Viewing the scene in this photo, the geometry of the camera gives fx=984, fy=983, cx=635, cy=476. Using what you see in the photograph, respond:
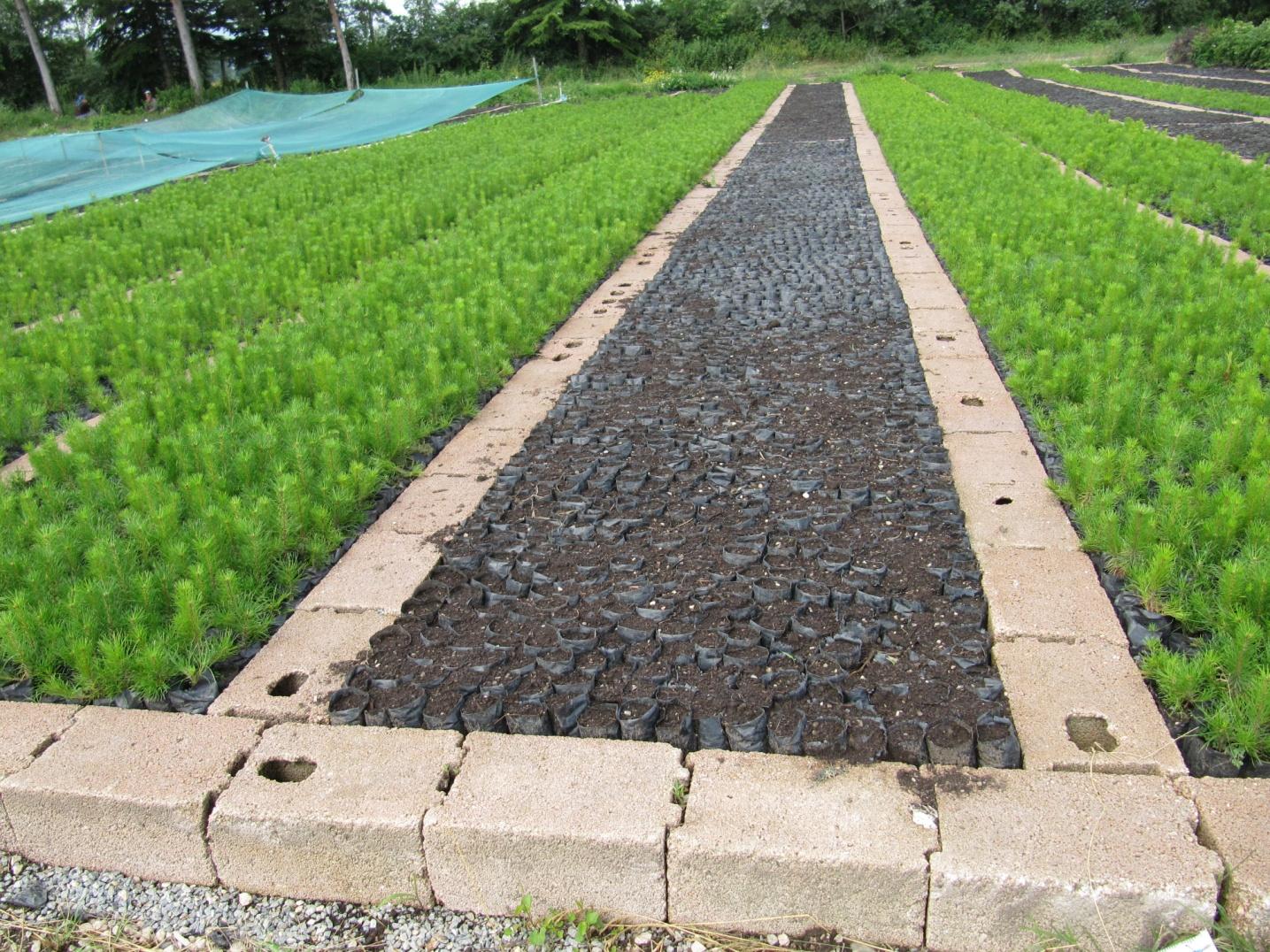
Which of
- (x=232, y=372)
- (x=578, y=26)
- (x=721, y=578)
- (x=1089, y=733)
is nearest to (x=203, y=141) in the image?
(x=232, y=372)

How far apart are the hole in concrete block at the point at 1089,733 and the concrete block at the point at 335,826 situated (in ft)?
5.21

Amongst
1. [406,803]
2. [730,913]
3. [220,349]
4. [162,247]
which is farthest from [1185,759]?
[162,247]

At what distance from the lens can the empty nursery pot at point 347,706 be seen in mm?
2748

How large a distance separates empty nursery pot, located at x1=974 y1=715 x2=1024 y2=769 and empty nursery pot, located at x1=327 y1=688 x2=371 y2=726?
5.46 feet

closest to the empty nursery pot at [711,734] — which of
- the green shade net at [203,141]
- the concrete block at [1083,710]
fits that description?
the concrete block at [1083,710]

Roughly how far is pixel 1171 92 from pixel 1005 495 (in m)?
20.2

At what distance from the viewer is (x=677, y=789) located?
7.84 feet

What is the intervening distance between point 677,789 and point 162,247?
27.9 ft

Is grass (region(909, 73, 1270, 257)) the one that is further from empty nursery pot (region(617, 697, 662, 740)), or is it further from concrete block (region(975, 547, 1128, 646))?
empty nursery pot (region(617, 697, 662, 740))

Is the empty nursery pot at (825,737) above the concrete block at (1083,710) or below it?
above

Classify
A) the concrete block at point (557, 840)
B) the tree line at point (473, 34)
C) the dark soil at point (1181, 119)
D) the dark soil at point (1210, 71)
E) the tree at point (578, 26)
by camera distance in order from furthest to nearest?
the tree at point (578, 26), the tree line at point (473, 34), the dark soil at point (1210, 71), the dark soil at point (1181, 119), the concrete block at point (557, 840)

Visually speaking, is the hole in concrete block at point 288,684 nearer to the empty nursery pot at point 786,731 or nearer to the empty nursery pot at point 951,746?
the empty nursery pot at point 786,731

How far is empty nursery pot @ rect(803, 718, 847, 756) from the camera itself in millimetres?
2502

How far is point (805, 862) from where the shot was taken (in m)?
2.16
